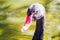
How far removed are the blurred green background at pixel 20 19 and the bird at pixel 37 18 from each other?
79mm

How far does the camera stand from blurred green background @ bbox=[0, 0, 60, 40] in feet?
3.95

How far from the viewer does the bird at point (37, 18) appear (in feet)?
3.20

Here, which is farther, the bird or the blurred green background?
the blurred green background

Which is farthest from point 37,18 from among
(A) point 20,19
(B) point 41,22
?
(A) point 20,19

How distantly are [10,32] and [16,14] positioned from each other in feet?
0.41

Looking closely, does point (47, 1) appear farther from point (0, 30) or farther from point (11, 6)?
point (0, 30)

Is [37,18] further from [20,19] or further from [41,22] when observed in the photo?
[20,19]

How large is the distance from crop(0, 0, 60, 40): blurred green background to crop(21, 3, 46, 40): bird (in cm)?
8

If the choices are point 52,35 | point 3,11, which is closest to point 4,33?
point 3,11

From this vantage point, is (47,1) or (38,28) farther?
(47,1)

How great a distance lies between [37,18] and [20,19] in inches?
9.1

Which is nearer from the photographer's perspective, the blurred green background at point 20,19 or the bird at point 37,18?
the bird at point 37,18

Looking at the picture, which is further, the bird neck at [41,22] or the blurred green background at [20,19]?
the blurred green background at [20,19]

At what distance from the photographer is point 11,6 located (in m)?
1.26
